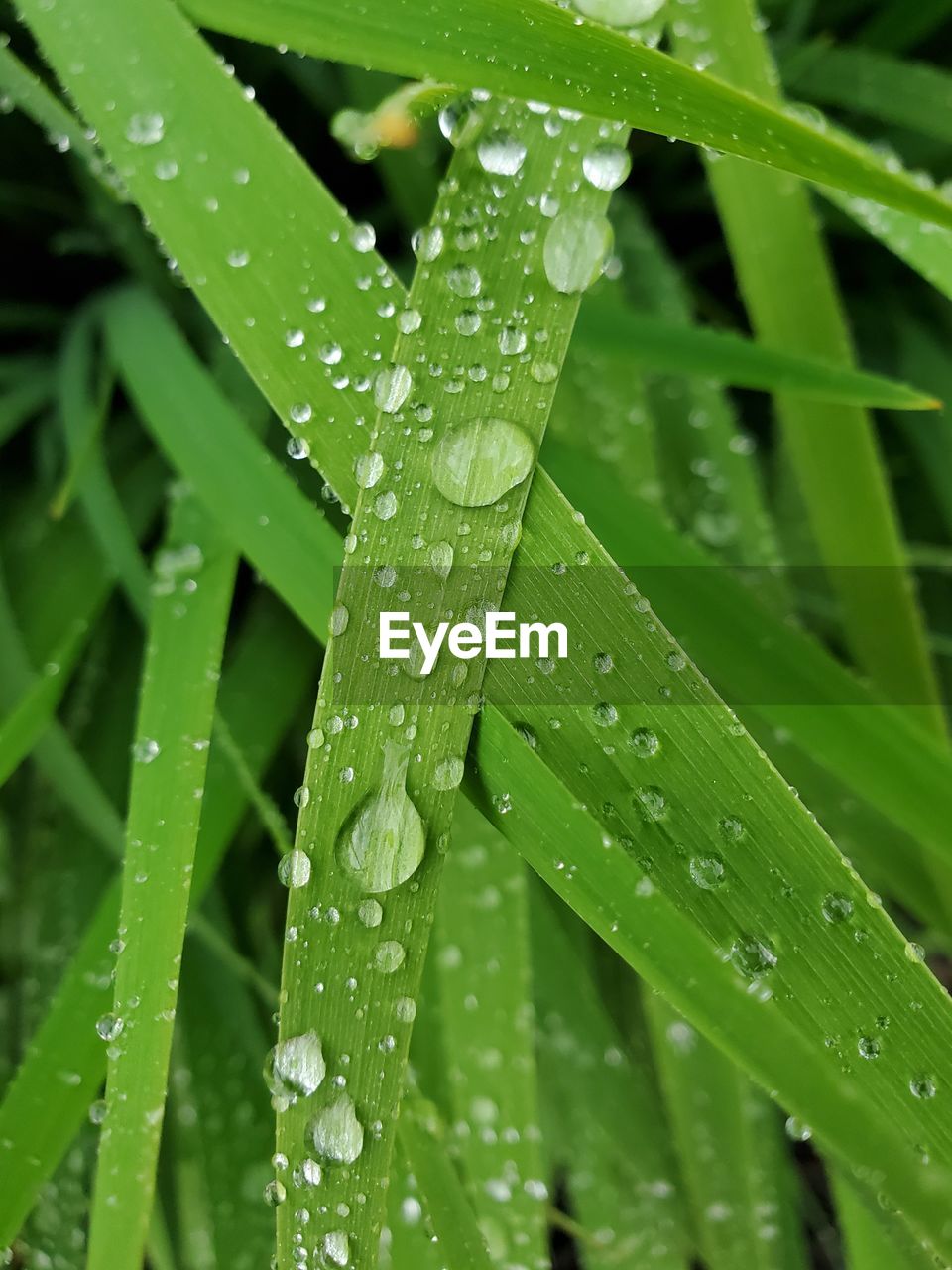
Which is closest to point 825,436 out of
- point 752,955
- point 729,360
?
point 729,360

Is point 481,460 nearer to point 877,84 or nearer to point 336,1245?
point 336,1245

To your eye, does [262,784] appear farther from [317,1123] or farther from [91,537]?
[317,1123]

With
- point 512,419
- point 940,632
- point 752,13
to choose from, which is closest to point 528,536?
point 512,419

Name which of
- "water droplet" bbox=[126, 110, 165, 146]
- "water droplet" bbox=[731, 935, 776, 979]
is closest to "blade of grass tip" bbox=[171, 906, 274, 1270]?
"water droplet" bbox=[731, 935, 776, 979]

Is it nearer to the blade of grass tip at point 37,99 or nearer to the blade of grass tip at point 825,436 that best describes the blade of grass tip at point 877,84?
the blade of grass tip at point 825,436

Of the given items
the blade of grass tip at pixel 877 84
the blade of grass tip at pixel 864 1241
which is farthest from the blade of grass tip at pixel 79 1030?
the blade of grass tip at pixel 877 84
